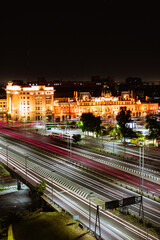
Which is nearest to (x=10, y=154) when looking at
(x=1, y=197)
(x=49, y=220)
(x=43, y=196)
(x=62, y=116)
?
(x=1, y=197)

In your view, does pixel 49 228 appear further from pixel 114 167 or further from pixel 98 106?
pixel 98 106

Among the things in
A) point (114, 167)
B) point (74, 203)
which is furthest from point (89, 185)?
point (114, 167)

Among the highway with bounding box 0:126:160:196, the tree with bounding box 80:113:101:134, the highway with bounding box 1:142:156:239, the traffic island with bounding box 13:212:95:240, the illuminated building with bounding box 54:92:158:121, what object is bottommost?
the traffic island with bounding box 13:212:95:240

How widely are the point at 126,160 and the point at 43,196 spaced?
1998 cm

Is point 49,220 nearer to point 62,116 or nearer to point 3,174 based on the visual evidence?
point 3,174

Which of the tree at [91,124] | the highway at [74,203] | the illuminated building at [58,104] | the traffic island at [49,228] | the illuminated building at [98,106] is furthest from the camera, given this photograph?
the illuminated building at [98,106]

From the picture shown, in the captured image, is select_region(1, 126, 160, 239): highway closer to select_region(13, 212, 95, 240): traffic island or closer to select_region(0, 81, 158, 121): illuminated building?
select_region(13, 212, 95, 240): traffic island

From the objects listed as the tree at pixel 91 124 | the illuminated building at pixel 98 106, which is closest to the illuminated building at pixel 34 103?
the illuminated building at pixel 98 106

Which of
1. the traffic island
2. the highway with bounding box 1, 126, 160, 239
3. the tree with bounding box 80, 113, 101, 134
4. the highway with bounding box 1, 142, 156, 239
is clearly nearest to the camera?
the highway with bounding box 1, 142, 156, 239

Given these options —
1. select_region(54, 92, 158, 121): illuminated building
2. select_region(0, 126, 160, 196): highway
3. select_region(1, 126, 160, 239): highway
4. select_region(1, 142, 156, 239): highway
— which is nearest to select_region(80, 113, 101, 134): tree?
select_region(0, 126, 160, 196): highway

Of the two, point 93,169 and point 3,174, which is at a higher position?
point 93,169

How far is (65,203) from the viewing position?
2628cm

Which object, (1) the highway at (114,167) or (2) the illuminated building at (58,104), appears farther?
(2) the illuminated building at (58,104)

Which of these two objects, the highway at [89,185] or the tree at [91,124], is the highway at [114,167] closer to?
the highway at [89,185]
